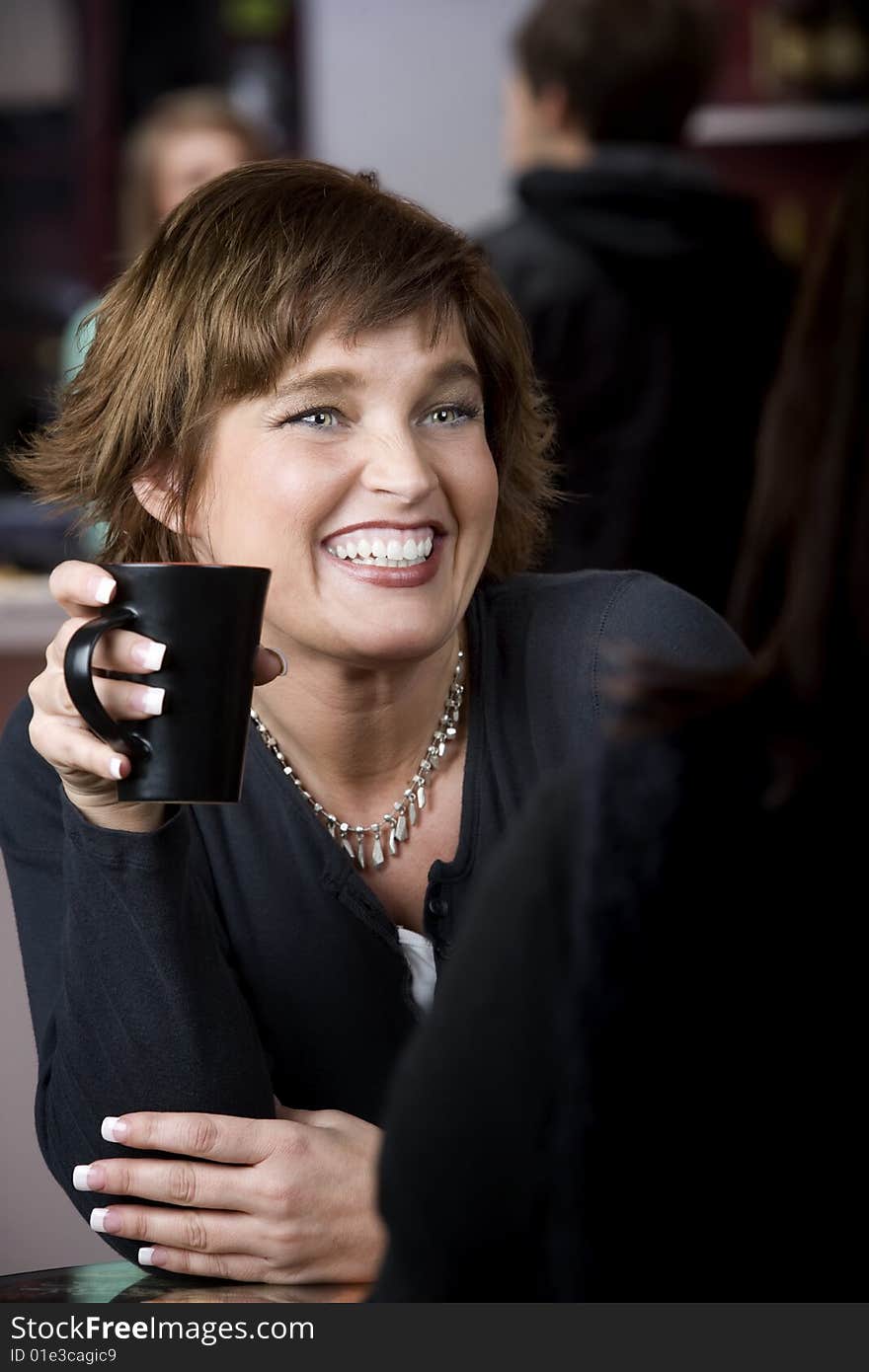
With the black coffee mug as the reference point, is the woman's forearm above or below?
below

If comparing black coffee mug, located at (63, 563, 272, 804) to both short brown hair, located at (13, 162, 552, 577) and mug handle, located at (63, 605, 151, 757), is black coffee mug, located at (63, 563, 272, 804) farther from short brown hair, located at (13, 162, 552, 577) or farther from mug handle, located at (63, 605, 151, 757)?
short brown hair, located at (13, 162, 552, 577)

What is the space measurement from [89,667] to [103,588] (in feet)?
0.15

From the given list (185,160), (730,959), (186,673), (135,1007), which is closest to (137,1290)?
(135,1007)

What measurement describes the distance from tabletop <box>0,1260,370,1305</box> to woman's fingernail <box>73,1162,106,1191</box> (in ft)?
0.19

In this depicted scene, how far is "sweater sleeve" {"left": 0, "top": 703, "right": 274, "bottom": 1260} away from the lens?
1.07 metres

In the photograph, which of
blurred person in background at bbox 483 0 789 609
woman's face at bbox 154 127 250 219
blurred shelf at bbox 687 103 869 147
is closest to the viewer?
blurred person in background at bbox 483 0 789 609

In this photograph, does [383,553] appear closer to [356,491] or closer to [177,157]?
[356,491]

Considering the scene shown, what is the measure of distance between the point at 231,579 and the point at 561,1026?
1.17ft

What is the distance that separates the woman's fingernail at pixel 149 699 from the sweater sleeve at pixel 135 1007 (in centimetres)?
15

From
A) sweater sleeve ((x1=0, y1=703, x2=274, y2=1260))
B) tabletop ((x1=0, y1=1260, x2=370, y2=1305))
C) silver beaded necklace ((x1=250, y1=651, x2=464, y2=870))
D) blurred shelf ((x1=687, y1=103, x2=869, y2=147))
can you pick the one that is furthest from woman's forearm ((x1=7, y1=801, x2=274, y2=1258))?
blurred shelf ((x1=687, y1=103, x2=869, y2=147))

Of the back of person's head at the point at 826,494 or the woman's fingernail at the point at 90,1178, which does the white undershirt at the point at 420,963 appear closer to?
the woman's fingernail at the point at 90,1178

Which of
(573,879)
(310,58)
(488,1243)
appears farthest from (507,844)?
(310,58)

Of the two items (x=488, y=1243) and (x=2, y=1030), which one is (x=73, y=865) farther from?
(x=488, y=1243)

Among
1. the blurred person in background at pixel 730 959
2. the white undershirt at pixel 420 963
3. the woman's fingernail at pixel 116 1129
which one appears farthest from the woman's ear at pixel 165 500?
the blurred person in background at pixel 730 959
